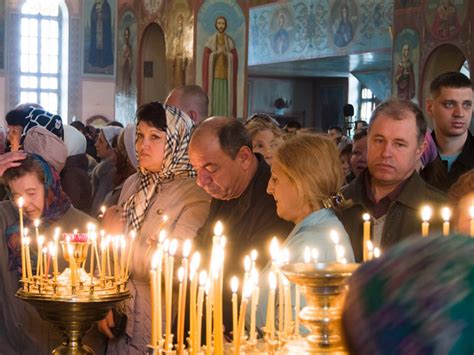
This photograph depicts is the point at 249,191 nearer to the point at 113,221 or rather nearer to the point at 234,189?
the point at 234,189

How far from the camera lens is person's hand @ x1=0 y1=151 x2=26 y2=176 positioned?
412 cm

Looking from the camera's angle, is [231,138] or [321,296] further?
[231,138]

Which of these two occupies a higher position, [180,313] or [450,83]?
[450,83]

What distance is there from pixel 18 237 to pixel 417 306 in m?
3.74

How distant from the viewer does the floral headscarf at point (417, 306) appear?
2.09ft

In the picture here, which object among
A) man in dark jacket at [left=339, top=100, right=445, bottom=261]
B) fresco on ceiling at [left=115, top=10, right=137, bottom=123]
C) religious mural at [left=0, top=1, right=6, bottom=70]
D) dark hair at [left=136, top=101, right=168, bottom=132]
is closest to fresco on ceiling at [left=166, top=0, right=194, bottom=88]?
fresco on ceiling at [left=115, top=10, right=137, bottom=123]

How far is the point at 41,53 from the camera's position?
28.0 metres

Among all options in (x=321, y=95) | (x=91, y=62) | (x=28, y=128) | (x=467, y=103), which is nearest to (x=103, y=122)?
(x=91, y=62)

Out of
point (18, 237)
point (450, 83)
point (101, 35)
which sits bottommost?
point (18, 237)

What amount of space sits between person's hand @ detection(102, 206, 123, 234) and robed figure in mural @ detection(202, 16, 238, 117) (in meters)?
8.83

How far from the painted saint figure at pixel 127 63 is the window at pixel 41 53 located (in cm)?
1329

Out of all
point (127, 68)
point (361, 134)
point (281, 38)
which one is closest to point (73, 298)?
point (361, 134)

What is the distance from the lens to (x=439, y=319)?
0.64m

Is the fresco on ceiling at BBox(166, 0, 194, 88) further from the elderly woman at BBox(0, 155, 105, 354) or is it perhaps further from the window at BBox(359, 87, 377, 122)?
the window at BBox(359, 87, 377, 122)
